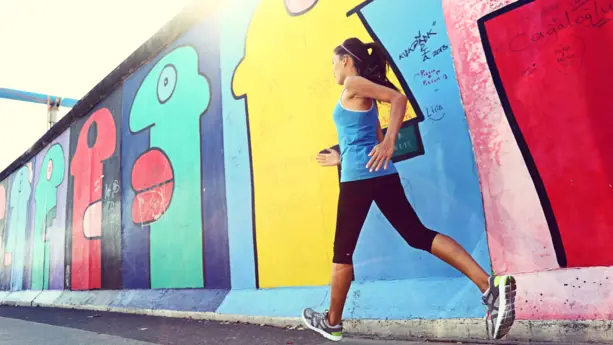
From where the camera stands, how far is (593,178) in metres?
2.70

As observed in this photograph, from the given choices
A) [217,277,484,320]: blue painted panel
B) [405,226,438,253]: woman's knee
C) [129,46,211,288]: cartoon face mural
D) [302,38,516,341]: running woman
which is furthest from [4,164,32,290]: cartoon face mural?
[405,226,438,253]: woman's knee

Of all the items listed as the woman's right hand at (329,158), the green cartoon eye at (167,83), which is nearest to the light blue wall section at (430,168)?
the woman's right hand at (329,158)

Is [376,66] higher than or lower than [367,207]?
higher

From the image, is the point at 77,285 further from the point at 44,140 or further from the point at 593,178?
the point at 593,178

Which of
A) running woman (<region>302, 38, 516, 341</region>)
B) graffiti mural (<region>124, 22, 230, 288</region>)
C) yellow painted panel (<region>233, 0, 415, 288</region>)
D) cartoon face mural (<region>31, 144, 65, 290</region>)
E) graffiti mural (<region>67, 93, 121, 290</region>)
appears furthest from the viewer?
cartoon face mural (<region>31, 144, 65, 290</region>)

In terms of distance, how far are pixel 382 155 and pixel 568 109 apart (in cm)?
127

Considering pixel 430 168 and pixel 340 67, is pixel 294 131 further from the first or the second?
pixel 430 168

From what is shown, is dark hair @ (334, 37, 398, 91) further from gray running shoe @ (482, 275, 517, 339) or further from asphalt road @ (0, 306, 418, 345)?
asphalt road @ (0, 306, 418, 345)

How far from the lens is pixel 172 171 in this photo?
253 inches

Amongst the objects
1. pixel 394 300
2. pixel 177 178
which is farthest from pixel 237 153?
pixel 394 300

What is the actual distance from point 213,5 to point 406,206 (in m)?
4.41

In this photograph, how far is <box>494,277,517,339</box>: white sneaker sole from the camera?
261 centimetres

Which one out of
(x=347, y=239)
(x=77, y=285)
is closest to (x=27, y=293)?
(x=77, y=285)

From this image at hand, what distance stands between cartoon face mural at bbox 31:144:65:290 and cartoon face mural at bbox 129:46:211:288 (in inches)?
187
